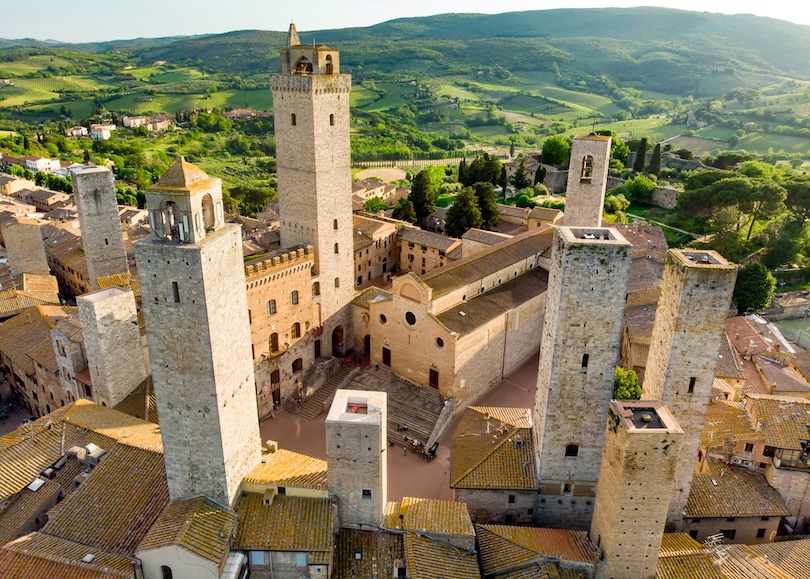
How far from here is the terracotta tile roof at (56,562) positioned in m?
17.2

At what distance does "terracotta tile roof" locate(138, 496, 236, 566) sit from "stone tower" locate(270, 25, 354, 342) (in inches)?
606

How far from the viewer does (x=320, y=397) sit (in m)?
31.9

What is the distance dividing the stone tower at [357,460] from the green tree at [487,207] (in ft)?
118

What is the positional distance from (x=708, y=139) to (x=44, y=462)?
4547 inches

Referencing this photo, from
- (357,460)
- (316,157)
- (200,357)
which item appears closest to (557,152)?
(316,157)

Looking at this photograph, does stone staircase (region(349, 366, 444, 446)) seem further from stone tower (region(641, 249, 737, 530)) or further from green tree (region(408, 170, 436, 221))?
green tree (region(408, 170, 436, 221))

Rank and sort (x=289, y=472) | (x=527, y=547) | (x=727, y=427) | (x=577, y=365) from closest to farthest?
(x=527, y=547), (x=577, y=365), (x=289, y=472), (x=727, y=427)

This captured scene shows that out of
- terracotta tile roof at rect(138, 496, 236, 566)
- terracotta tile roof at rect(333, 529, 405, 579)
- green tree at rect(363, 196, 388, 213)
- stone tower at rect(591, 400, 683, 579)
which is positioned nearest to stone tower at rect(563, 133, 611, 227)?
stone tower at rect(591, 400, 683, 579)

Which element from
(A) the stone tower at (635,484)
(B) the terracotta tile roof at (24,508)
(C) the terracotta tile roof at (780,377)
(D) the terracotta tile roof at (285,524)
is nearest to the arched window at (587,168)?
(C) the terracotta tile roof at (780,377)

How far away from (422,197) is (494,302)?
25.5 metres

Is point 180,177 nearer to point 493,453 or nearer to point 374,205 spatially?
point 493,453

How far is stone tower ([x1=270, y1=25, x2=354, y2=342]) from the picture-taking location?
29577 millimetres

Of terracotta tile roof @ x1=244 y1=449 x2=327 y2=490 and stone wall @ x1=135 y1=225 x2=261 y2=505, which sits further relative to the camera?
terracotta tile roof @ x1=244 y1=449 x2=327 y2=490

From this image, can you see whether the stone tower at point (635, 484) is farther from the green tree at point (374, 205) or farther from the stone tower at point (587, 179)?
the green tree at point (374, 205)
